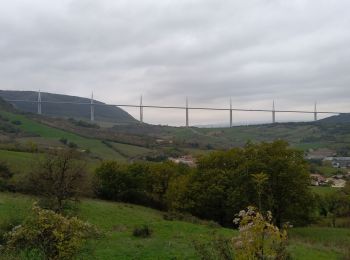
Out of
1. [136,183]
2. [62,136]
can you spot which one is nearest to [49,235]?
[136,183]

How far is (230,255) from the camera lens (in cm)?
1323

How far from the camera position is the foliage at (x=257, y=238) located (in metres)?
11.1

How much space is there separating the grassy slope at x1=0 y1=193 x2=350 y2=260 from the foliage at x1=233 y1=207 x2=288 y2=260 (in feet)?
15.8

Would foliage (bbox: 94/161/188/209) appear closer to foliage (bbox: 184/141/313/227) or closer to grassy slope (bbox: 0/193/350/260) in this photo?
foliage (bbox: 184/141/313/227)

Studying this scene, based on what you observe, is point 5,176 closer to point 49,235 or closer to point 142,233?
point 142,233

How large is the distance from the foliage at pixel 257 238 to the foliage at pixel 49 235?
16.5 feet

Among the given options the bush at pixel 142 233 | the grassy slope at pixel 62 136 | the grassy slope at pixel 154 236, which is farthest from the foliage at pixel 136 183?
the grassy slope at pixel 62 136

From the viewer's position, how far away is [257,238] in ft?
37.3

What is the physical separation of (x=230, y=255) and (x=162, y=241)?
→ 14156mm

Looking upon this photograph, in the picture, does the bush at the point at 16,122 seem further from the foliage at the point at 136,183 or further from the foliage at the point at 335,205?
the foliage at the point at 335,205

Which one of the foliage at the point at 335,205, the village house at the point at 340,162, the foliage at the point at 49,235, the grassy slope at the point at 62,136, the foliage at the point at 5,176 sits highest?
the grassy slope at the point at 62,136

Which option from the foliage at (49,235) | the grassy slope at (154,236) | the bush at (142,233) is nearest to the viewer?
the foliage at (49,235)

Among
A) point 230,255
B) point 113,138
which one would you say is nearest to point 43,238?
point 230,255

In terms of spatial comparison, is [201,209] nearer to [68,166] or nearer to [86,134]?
[68,166]
